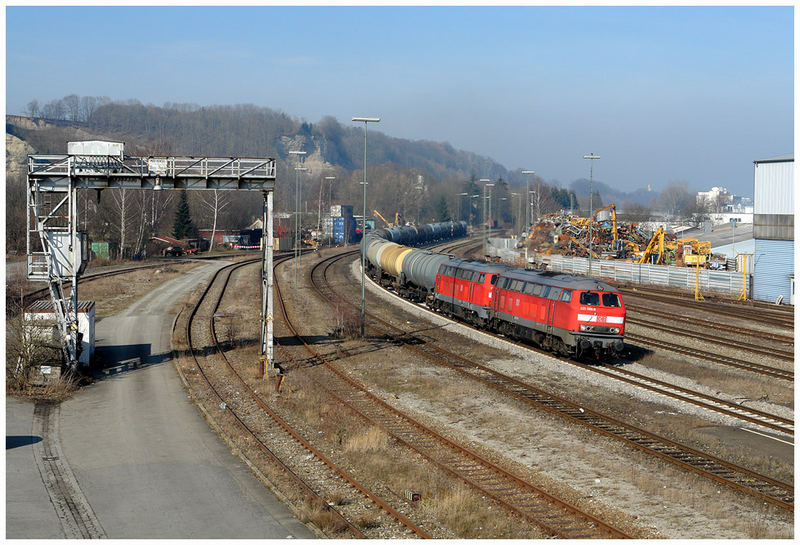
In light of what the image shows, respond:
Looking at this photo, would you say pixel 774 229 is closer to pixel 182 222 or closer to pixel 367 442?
pixel 367 442

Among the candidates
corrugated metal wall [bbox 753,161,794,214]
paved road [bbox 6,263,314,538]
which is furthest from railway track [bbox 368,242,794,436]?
corrugated metal wall [bbox 753,161,794,214]

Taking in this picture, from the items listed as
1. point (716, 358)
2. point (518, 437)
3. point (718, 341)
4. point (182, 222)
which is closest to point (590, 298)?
point (716, 358)

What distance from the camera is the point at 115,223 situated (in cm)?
8169

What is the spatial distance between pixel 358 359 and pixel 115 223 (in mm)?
59027

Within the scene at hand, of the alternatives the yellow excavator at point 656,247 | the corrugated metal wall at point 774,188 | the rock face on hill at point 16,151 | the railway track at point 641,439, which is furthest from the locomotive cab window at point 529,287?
the rock face on hill at point 16,151

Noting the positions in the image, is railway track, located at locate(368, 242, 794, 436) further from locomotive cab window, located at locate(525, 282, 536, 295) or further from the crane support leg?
the crane support leg

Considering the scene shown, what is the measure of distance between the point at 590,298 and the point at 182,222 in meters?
74.4

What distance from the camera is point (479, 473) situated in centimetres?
1702

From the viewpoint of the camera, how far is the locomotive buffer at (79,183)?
26031 millimetres

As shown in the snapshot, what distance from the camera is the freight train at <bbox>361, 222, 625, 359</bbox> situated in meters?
28.6

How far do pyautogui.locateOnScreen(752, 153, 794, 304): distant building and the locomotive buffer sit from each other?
3536cm

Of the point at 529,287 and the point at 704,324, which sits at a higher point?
the point at 529,287

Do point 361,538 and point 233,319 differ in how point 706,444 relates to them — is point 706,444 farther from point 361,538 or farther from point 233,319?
point 233,319

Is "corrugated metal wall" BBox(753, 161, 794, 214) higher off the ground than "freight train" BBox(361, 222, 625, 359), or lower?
higher
